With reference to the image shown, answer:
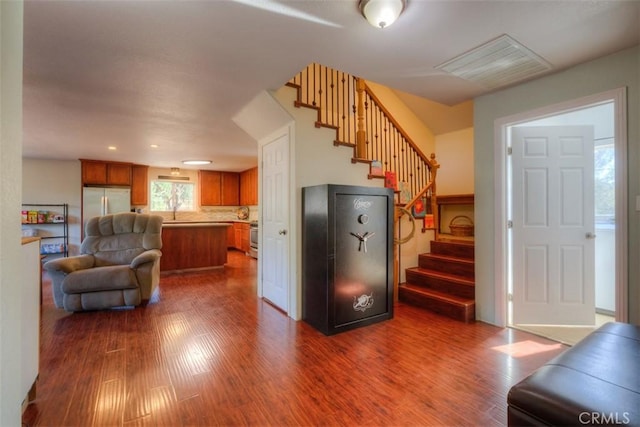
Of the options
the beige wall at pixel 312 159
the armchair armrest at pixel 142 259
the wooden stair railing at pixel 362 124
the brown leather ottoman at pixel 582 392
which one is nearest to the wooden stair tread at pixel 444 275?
the wooden stair railing at pixel 362 124

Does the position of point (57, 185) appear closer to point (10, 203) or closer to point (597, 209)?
point (10, 203)

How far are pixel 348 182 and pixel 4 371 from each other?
2.95 m

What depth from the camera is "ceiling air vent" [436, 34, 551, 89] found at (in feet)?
6.82

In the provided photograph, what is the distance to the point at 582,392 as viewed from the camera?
3.28ft

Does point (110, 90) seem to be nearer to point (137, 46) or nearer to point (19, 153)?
point (137, 46)

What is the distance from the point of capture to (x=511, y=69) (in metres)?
2.39

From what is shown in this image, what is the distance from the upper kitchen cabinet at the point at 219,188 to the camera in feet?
25.4

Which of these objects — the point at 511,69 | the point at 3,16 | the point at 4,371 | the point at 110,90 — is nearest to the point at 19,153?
the point at 3,16

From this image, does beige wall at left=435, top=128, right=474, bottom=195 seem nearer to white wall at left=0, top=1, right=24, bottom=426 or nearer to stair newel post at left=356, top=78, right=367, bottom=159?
stair newel post at left=356, top=78, right=367, bottom=159

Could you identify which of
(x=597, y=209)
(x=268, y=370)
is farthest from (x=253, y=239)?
(x=597, y=209)

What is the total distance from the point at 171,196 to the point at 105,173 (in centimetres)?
156

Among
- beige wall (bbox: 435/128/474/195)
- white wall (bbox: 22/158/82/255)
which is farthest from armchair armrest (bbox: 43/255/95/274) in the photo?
beige wall (bbox: 435/128/474/195)

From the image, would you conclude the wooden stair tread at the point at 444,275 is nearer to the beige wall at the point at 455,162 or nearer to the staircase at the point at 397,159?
the staircase at the point at 397,159

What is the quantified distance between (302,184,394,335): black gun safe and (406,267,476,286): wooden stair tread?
2.65 ft
